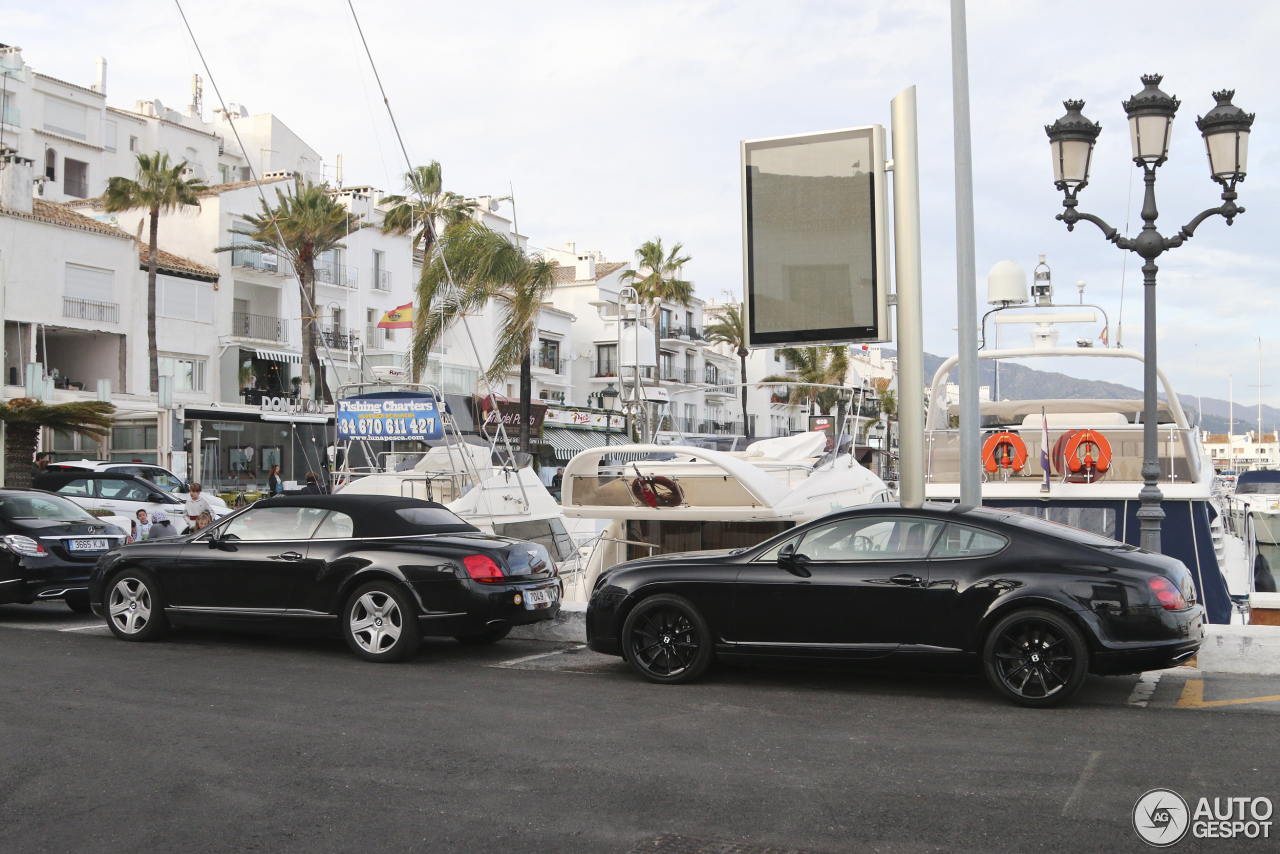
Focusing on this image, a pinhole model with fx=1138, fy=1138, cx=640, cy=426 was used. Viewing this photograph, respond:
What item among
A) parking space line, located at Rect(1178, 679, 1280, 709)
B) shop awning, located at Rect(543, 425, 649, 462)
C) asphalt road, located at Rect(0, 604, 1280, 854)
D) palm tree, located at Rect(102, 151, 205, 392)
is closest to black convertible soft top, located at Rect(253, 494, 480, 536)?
asphalt road, located at Rect(0, 604, 1280, 854)

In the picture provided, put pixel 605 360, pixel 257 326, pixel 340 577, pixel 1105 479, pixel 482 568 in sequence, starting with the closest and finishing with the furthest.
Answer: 1. pixel 482 568
2. pixel 340 577
3. pixel 1105 479
4. pixel 257 326
5. pixel 605 360

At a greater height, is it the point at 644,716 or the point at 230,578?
the point at 230,578

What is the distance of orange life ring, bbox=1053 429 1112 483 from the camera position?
12.5m

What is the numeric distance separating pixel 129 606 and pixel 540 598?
13.1 ft

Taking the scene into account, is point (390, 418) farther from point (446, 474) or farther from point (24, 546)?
point (24, 546)

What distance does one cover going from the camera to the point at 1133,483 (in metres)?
12.7

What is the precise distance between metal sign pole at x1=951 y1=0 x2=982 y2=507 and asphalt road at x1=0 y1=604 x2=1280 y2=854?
245 centimetres

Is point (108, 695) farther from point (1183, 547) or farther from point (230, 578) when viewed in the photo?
point (1183, 547)

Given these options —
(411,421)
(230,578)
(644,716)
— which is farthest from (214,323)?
(644,716)

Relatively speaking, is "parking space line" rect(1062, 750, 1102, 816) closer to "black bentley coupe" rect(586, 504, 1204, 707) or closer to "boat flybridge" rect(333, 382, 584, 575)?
"black bentley coupe" rect(586, 504, 1204, 707)

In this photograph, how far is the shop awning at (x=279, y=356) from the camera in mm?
45366

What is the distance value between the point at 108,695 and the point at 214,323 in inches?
1509

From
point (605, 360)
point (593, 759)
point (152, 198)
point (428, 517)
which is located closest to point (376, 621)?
point (428, 517)

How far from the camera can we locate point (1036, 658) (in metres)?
7.45
